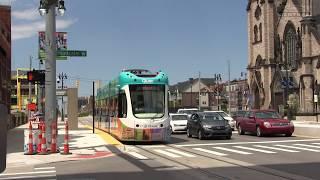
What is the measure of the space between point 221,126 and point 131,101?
254 inches

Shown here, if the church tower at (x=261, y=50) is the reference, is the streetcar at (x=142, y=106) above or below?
below

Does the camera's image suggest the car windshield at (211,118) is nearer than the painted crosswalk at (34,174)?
No

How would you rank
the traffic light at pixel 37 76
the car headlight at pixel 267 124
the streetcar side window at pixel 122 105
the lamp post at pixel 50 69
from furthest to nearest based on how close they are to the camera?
the car headlight at pixel 267 124 < the streetcar side window at pixel 122 105 < the traffic light at pixel 37 76 < the lamp post at pixel 50 69

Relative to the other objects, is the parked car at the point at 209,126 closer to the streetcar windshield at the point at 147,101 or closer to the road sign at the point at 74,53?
the streetcar windshield at the point at 147,101

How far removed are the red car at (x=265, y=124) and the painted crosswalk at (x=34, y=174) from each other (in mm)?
17501

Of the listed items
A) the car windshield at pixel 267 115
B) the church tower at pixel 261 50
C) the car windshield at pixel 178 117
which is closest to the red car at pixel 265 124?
the car windshield at pixel 267 115

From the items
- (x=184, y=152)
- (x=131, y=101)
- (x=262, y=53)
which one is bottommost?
(x=184, y=152)

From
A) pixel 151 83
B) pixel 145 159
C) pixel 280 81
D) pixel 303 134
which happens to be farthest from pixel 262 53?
pixel 145 159

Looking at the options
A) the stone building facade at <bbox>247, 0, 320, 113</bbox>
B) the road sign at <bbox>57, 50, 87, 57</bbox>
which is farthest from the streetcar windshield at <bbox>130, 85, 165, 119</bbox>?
the stone building facade at <bbox>247, 0, 320, 113</bbox>

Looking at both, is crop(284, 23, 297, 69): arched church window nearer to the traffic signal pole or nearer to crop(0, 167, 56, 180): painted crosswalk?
the traffic signal pole

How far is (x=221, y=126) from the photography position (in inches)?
1088

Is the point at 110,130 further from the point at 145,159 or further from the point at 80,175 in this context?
the point at 80,175

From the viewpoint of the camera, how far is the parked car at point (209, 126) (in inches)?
1082

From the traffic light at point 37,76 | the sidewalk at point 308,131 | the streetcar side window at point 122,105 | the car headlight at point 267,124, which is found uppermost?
the traffic light at point 37,76
